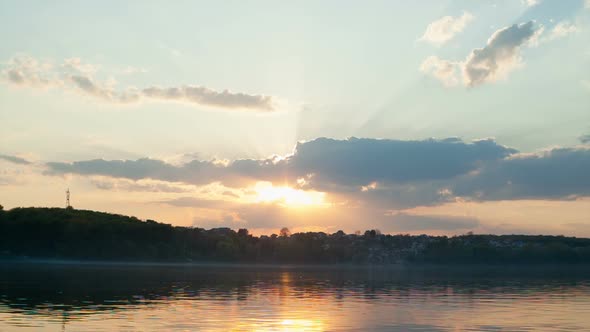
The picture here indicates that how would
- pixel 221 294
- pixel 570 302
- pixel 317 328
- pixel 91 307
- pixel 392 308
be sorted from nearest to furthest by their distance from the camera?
pixel 317 328, pixel 91 307, pixel 392 308, pixel 570 302, pixel 221 294

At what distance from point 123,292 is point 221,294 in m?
12.7

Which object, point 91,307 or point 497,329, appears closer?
point 497,329

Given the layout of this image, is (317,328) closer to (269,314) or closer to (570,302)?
(269,314)

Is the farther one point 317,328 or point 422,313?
point 422,313

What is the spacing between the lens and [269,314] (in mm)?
66938

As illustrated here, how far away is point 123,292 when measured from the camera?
306ft

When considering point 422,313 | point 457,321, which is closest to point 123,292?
point 422,313

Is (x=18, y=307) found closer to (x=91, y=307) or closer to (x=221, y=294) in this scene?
(x=91, y=307)

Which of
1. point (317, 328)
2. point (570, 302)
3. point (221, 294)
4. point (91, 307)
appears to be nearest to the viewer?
point (317, 328)

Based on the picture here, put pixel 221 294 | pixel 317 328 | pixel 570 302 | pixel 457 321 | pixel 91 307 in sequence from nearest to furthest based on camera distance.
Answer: pixel 317 328 → pixel 457 321 → pixel 91 307 → pixel 570 302 → pixel 221 294

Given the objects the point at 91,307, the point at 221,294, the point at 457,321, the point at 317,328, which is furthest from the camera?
the point at 221,294

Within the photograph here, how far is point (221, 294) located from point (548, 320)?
1713 inches

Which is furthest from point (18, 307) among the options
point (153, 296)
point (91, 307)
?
point (153, 296)

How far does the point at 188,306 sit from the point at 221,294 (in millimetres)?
20181
